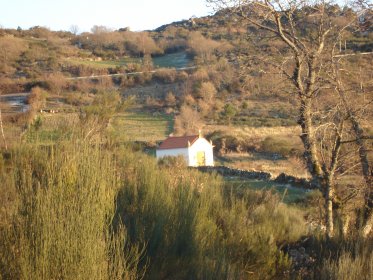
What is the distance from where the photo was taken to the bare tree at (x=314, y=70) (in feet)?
31.4

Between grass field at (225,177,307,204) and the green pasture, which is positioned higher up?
the green pasture

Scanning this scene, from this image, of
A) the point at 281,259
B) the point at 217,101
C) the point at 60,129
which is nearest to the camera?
the point at 60,129

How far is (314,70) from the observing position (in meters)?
9.80

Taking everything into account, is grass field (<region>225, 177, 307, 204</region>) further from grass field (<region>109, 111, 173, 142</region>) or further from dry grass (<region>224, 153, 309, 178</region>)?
grass field (<region>109, 111, 173, 142</region>)

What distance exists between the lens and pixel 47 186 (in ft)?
13.9

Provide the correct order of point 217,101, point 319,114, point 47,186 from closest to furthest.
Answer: point 47,186
point 319,114
point 217,101

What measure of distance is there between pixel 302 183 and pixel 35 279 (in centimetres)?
1985

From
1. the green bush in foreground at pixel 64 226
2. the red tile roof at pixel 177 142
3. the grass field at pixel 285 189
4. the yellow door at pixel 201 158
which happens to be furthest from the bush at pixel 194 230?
the yellow door at pixel 201 158

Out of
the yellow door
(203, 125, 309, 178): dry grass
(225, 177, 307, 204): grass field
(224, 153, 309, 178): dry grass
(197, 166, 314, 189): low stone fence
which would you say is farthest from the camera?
the yellow door

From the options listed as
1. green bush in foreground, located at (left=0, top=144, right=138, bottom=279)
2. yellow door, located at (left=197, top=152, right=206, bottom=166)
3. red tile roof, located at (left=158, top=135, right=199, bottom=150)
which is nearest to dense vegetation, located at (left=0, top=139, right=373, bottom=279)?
green bush in foreground, located at (left=0, top=144, right=138, bottom=279)

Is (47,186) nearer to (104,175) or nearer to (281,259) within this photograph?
(104,175)

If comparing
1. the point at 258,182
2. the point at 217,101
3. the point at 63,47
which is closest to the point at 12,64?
the point at 63,47

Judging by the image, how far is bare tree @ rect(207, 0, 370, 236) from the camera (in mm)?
9578

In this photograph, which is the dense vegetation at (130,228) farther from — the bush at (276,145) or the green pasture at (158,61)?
the green pasture at (158,61)
